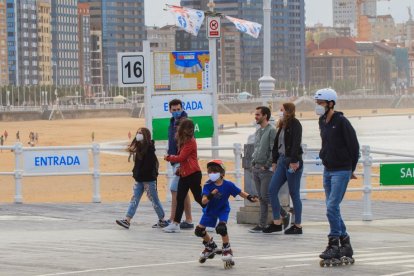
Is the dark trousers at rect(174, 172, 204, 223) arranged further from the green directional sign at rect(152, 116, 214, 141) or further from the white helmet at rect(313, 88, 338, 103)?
the green directional sign at rect(152, 116, 214, 141)

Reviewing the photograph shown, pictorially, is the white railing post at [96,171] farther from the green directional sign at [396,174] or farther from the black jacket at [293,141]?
the black jacket at [293,141]

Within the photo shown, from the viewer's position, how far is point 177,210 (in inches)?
632

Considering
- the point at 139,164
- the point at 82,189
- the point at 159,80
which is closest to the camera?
the point at 139,164

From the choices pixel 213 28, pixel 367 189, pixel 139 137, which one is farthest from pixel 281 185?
pixel 213 28

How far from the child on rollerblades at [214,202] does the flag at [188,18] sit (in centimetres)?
1483

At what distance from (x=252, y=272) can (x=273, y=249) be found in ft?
6.87

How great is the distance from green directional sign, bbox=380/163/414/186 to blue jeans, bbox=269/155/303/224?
9.90 feet

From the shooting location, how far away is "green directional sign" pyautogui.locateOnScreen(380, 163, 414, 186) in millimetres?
18797

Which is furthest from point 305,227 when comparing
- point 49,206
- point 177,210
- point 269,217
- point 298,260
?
point 49,206

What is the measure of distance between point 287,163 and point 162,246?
7.19 feet

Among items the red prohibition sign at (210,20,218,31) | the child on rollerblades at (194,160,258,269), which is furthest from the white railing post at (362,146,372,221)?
the red prohibition sign at (210,20,218,31)

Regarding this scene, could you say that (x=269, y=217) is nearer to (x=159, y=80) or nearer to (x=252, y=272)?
(x=252, y=272)

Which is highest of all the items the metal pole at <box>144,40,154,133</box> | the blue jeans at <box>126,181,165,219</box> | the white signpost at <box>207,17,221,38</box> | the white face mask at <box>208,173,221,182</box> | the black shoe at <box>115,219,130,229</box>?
the white signpost at <box>207,17,221,38</box>

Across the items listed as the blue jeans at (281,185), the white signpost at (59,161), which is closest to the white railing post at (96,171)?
the white signpost at (59,161)
